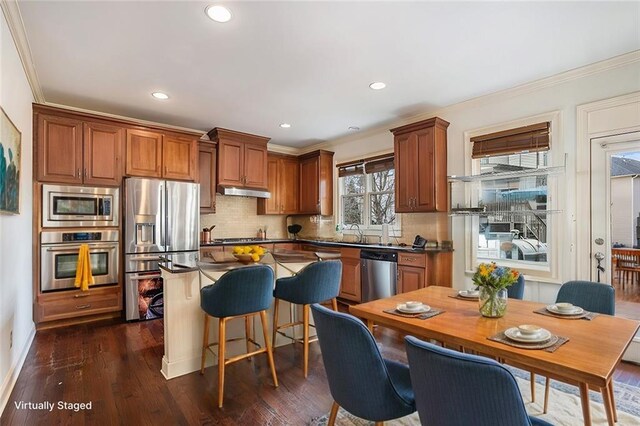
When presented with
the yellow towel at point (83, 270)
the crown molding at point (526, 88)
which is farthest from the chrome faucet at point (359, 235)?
the yellow towel at point (83, 270)

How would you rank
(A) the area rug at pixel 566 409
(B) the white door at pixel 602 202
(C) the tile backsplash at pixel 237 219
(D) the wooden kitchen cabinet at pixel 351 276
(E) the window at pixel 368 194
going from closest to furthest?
(A) the area rug at pixel 566 409 < (B) the white door at pixel 602 202 < (D) the wooden kitchen cabinet at pixel 351 276 < (E) the window at pixel 368 194 < (C) the tile backsplash at pixel 237 219

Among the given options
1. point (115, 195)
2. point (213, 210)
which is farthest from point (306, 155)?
point (115, 195)

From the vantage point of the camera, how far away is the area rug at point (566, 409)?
204 cm

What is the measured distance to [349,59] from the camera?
294 centimetres

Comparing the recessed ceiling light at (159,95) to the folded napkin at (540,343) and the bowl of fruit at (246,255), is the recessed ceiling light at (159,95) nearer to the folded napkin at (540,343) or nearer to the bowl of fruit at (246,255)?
the bowl of fruit at (246,255)

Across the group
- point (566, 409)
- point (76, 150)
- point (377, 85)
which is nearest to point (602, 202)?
point (566, 409)

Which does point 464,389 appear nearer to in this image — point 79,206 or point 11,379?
point 11,379

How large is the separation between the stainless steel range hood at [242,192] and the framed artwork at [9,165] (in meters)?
2.60

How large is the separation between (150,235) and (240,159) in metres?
1.84

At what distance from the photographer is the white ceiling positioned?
230cm

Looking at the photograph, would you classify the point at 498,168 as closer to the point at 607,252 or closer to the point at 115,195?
the point at 607,252

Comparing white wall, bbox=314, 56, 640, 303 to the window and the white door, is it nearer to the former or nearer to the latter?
the white door

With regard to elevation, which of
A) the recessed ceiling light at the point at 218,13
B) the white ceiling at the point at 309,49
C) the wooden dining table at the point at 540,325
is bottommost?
the wooden dining table at the point at 540,325

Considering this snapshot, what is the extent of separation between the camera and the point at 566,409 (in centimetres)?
215
